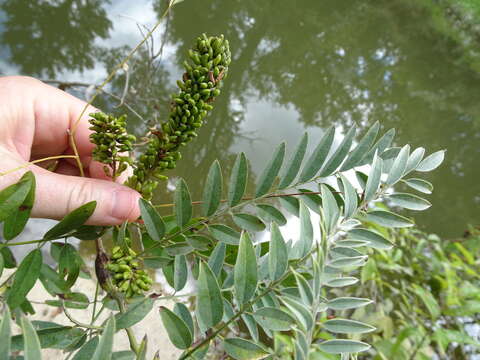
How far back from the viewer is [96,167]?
1090 millimetres

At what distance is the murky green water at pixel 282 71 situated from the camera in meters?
3.18

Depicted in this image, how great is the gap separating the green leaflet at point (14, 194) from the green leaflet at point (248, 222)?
344mm

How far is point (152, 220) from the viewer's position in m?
0.61

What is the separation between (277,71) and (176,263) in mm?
4066

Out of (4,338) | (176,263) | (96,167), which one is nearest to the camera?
(4,338)

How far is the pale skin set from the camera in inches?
29.6

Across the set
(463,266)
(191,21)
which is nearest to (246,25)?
(191,21)

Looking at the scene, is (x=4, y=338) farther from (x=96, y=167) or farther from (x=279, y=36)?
(x=279, y=36)

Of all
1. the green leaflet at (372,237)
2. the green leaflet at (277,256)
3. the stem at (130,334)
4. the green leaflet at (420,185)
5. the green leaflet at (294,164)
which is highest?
the green leaflet at (420,185)

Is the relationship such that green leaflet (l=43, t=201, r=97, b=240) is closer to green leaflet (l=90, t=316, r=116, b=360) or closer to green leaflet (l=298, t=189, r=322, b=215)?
green leaflet (l=90, t=316, r=116, b=360)

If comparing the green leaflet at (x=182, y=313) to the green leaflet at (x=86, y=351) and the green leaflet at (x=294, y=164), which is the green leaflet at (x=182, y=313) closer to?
the green leaflet at (x=86, y=351)

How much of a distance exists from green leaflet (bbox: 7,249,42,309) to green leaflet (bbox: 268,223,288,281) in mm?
435

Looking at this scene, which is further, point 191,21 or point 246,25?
point 246,25

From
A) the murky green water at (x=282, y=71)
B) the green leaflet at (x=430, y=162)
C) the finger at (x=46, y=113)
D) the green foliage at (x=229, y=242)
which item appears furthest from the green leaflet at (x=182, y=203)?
the murky green water at (x=282, y=71)
